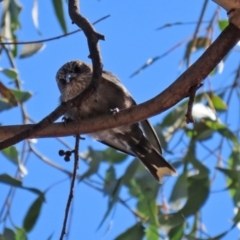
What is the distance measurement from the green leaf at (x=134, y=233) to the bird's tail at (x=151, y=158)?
186 mm

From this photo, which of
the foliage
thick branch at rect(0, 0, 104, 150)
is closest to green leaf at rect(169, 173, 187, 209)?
the foliage

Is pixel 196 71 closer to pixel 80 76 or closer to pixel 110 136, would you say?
pixel 110 136

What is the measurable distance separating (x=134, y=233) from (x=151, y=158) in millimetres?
277

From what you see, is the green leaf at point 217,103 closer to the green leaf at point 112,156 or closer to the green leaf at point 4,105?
the green leaf at point 112,156

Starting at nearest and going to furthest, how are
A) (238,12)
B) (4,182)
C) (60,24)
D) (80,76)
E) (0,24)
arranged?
(238,12) < (4,182) < (60,24) < (80,76) < (0,24)

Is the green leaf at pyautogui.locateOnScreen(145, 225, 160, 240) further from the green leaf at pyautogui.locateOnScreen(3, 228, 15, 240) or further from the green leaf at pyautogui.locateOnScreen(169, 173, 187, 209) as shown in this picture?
the green leaf at pyautogui.locateOnScreen(3, 228, 15, 240)

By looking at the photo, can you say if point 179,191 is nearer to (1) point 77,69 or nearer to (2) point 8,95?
(1) point 77,69

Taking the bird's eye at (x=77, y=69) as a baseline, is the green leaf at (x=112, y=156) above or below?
below

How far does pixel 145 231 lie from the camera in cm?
270

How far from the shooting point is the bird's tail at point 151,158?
272 centimetres

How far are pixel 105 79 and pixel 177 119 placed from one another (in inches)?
24.0

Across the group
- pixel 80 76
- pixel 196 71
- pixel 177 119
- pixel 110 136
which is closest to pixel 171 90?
pixel 196 71

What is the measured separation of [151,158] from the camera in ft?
8.97

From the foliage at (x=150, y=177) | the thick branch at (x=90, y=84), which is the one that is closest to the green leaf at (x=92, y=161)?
the foliage at (x=150, y=177)
